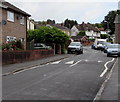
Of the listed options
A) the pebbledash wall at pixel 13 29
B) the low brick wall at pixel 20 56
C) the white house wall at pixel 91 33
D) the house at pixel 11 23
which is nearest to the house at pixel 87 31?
the white house wall at pixel 91 33

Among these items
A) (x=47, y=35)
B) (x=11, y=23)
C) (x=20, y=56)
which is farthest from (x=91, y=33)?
(x=20, y=56)

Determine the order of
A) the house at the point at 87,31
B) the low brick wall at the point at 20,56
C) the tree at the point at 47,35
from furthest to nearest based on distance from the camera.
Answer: the house at the point at 87,31 < the tree at the point at 47,35 < the low brick wall at the point at 20,56

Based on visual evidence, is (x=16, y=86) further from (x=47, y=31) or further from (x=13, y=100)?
(x=47, y=31)

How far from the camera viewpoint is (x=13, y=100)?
294 inches

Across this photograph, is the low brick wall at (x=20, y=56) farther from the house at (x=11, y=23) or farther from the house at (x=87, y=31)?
the house at (x=87, y=31)

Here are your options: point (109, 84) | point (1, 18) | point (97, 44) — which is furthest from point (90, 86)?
point (97, 44)

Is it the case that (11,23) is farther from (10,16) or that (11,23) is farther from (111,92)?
(111,92)

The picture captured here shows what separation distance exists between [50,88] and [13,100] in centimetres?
229

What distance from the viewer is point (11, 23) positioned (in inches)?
1124

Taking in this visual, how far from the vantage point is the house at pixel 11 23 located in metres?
26.5

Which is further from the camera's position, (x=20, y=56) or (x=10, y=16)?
(x=10, y=16)

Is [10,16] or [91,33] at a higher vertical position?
[91,33]

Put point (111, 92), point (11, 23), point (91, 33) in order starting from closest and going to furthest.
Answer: point (111, 92), point (11, 23), point (91, 33)

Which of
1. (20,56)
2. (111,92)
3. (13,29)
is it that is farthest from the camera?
(13,29)
